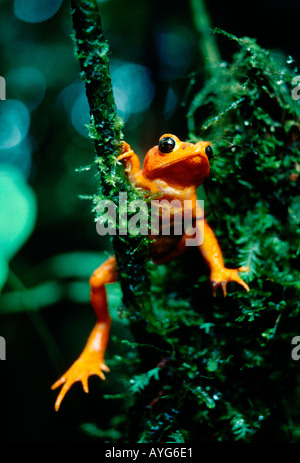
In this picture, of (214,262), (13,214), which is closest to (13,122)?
(13,214)

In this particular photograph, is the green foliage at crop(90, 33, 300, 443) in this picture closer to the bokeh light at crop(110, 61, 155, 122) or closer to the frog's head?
the frog's head

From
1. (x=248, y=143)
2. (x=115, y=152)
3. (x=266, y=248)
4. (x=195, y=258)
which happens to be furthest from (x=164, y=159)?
(x=266, y=248)

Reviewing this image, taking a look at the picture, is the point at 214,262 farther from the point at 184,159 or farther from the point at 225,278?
the point at 184,159

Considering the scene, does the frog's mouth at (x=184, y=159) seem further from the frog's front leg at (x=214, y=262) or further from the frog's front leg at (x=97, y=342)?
the frog's front leg at (x=97, y=342)

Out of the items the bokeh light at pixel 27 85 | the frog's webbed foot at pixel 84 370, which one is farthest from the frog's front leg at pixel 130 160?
the bokeh light at pixel 27 85

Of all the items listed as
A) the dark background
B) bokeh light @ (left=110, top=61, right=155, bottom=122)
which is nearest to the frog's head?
→ the dark background
